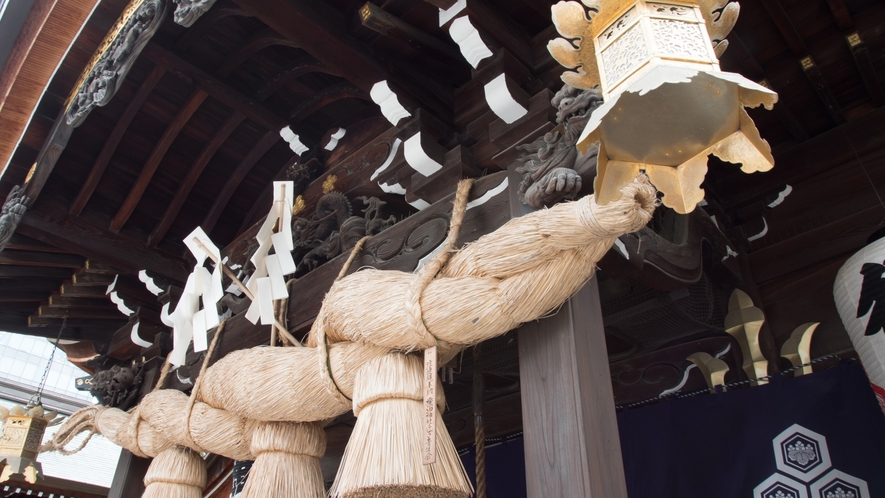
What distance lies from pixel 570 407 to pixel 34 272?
13.4ft

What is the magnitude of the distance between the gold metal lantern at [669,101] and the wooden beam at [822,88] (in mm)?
1647

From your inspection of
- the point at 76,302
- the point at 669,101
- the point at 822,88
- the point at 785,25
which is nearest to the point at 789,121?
the point at 822,88

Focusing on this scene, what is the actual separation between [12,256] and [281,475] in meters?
2.85

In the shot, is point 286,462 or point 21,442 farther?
point 21,442

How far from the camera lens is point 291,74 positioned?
3236 millimetres

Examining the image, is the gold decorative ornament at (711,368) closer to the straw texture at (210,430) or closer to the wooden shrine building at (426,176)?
the wooden shrine building at (426,176)

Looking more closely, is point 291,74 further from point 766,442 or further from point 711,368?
point 766,442

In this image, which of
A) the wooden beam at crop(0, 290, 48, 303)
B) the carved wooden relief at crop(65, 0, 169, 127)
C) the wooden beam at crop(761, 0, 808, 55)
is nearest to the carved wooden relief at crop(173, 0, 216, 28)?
the carved wooden relief at crop(65, 0, 169, 127)

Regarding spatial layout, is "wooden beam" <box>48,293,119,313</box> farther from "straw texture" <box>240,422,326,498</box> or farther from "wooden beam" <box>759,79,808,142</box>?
"wooden beam" <box>759,79,808,142</box>

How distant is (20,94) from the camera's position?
3.24 m

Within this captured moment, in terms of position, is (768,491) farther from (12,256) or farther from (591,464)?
(12,256)

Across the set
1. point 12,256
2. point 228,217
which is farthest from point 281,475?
point 12,256

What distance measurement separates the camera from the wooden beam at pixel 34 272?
13.5 ft

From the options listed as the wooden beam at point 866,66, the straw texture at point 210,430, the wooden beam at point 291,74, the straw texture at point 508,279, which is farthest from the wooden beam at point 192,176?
the wooden beam at point 866,66
